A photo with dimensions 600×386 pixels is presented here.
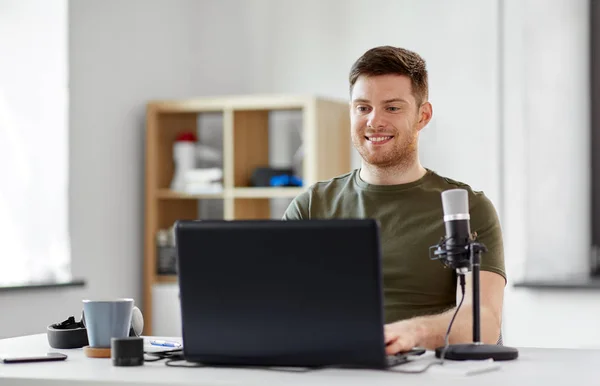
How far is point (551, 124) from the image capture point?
445 cm

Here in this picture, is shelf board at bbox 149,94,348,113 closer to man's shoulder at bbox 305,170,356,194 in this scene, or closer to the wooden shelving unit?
the wooden shelving unit

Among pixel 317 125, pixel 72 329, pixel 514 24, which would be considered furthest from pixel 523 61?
pixel 72 329

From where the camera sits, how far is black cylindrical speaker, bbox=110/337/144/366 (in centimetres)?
184

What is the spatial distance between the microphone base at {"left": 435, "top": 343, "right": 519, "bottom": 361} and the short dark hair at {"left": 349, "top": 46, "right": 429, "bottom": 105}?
32.9 inches

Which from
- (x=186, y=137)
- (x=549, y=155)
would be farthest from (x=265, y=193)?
(x=549, y=155)

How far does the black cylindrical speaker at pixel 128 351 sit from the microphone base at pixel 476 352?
1.85 ft

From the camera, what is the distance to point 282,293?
1.71m

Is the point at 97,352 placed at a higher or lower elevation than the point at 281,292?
lower

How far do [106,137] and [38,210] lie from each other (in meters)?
0.56

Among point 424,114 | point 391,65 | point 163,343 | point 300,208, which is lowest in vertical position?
point 163,343

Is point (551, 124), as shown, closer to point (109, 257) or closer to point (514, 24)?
point (514, 24)

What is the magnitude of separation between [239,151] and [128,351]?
3.03 metres

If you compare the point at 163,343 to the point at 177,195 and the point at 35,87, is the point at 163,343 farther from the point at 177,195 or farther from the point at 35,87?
the point at 177,195

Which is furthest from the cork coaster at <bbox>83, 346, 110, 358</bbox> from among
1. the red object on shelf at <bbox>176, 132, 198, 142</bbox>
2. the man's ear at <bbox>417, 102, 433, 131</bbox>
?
the red object on shelf at <bbox>176, 132, 198, 142</bbox>
